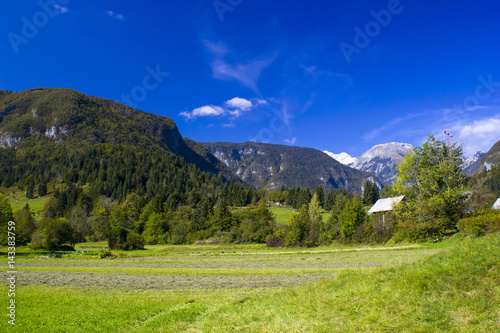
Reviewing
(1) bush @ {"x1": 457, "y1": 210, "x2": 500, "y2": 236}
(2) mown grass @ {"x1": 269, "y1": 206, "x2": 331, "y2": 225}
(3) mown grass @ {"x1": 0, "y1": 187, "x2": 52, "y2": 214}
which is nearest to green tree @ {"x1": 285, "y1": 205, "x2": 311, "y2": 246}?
(2) mown grass @ {"x1": 269, "y1": 206, "x2": 331, "y2": 225}

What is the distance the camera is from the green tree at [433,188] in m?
36.9

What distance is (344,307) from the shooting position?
7.90 metres

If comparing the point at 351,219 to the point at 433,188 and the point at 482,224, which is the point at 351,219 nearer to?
the point at 433,188

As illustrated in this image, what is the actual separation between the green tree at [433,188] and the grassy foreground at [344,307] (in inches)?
1272

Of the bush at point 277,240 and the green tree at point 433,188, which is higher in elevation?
the green tree at point 433,188

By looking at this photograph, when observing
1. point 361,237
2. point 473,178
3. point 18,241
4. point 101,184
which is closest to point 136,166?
point 101,184

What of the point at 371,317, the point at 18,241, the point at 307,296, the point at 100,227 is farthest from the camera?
the point at 100,227

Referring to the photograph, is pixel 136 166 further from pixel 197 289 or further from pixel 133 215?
pixel 197 289

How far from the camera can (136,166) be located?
193 meters

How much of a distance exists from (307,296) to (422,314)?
4.11m

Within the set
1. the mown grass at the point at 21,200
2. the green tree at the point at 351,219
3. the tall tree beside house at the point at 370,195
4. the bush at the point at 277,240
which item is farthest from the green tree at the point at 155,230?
the tall tree beside house at the point at 370,195

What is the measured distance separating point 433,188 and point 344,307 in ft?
121

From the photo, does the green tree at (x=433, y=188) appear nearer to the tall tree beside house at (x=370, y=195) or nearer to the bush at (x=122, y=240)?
the bush at (x=122, y=240)

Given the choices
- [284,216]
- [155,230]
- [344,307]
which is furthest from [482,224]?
[155,230]
